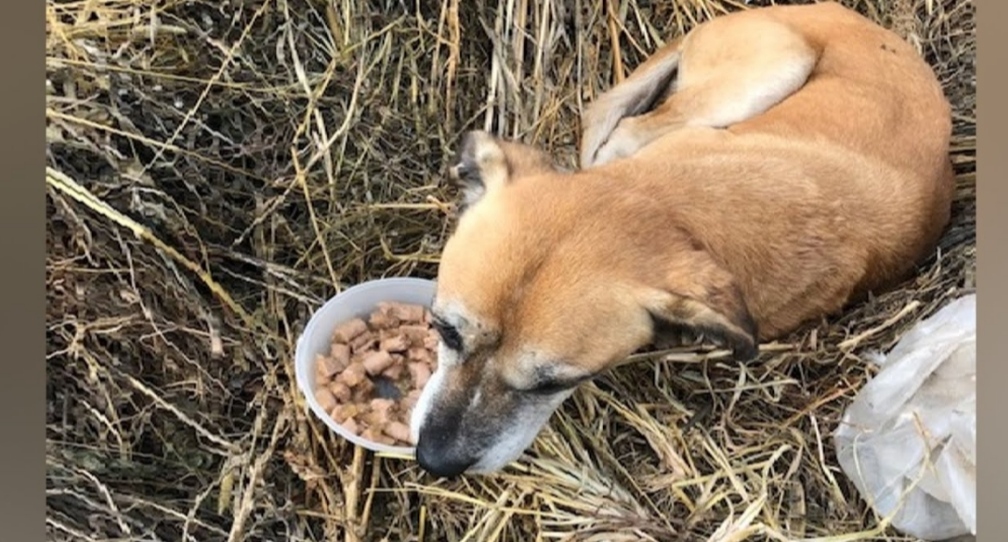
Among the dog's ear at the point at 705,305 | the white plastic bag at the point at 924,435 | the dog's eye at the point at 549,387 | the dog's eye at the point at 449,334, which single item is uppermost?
the dog's ear at the point at 705,305

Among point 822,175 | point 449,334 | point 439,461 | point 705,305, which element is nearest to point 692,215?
point 705,305

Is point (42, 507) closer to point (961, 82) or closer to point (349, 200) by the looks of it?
point (349, 200)

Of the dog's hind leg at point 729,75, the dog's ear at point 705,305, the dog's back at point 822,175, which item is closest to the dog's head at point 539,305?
the dog's ear at point 705,305

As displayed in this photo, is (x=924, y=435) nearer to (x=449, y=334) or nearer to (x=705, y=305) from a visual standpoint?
(x=705, y=305)

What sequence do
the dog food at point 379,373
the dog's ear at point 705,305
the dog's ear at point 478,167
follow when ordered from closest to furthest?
the dog's ear at point 705,305 → the dog's ear at point 478,167 → the dog food at point 379,373

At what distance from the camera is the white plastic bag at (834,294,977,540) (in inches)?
65.6

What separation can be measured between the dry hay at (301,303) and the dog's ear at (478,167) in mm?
146

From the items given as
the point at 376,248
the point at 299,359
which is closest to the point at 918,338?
the point at 376,248

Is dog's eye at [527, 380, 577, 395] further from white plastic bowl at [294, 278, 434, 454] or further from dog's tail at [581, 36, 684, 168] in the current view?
dog's tail at [581, 36, 684, 168]

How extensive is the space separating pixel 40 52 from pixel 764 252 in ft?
3.88

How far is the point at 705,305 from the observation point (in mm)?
1419

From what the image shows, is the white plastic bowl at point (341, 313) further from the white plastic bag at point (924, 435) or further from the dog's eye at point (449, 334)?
the white plastic bag at point (924, 435)

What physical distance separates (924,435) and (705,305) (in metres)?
0.51

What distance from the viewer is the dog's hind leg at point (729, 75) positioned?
5.85ft
